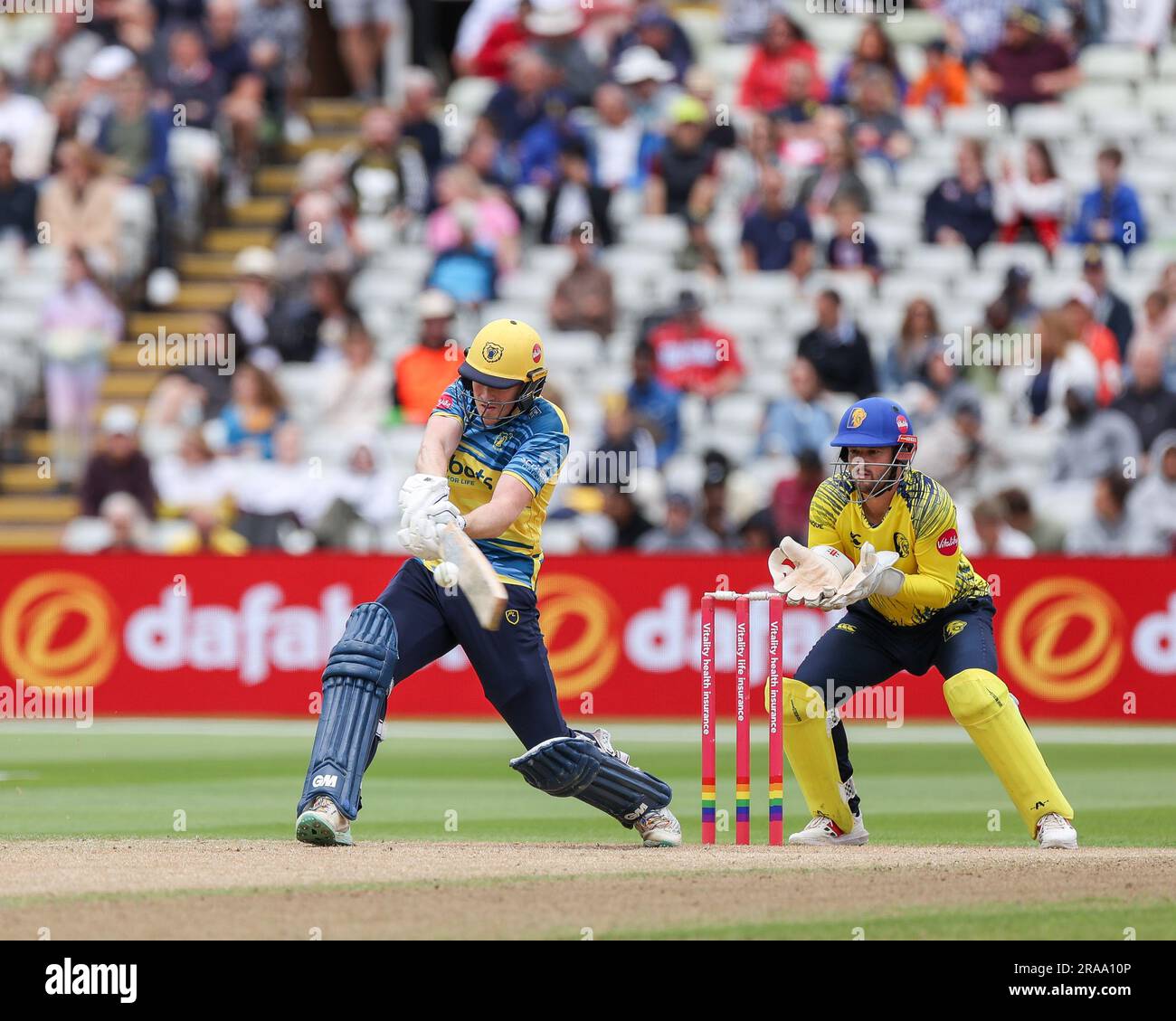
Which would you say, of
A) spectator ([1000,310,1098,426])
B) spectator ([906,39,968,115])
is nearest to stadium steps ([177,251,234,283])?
spectator ([906,39,968,115])

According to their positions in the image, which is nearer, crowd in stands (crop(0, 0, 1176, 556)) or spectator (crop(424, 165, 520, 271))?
crowd in stands (crop(0, 0, 1176, 556))

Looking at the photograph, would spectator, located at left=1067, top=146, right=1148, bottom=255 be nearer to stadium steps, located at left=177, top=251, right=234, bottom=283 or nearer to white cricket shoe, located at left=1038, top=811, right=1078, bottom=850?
stadium steps, located at left=177, top=251, right=234, bottom=283

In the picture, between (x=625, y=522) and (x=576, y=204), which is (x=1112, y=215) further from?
(x=625, y=522)

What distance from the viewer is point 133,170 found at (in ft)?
75.0

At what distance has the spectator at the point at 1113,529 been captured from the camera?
1833 cm

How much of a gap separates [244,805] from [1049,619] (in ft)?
24.9

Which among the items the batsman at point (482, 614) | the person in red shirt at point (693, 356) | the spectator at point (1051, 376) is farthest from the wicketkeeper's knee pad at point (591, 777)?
the spectator at point (1051, 376)

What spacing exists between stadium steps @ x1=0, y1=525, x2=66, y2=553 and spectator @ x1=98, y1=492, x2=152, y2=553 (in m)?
1.11

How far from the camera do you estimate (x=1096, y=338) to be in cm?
1997

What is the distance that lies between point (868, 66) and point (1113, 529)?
20.4ft

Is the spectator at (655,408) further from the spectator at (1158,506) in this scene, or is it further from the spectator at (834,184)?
the spectator at (1158,506)

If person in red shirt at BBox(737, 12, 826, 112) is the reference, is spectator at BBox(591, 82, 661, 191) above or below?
below

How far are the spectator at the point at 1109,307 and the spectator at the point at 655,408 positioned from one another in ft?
13.3

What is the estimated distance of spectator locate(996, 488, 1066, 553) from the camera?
1858 centimetres
